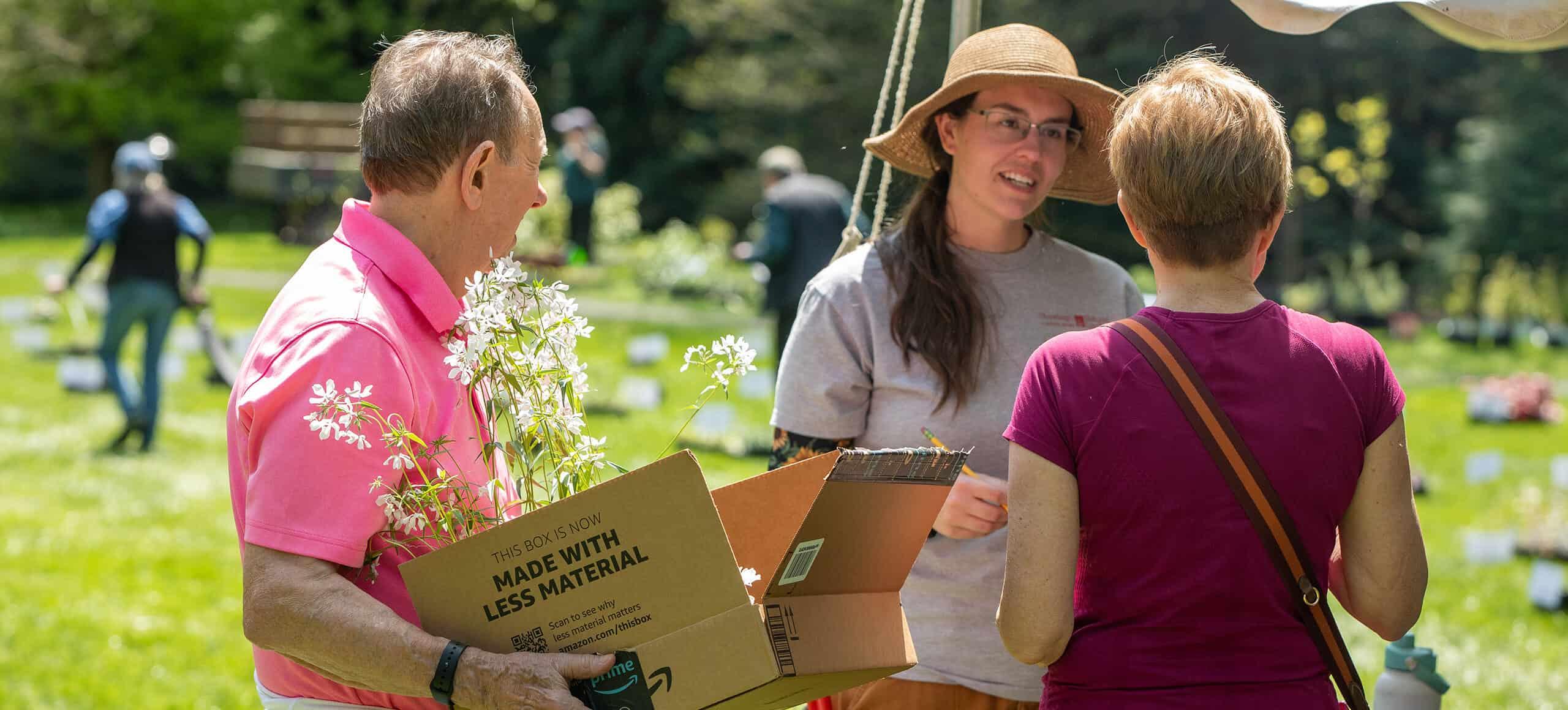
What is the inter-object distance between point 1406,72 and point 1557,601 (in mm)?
16556

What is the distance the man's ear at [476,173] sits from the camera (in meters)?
1.83

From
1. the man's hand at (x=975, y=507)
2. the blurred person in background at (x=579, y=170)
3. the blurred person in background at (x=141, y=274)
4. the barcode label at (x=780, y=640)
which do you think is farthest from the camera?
the blurred person in background at (x=579, y=170)

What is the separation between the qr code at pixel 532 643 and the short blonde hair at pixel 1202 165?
92cm

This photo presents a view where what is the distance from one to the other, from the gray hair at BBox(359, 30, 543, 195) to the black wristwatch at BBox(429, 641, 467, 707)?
0.62 metres

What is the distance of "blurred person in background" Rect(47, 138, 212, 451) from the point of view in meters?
9.44

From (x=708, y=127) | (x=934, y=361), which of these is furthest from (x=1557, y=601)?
(x=708, y=127)

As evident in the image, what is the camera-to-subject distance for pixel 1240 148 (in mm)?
1692

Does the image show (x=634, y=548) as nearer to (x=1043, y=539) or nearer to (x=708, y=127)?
(x=1043, y=539)

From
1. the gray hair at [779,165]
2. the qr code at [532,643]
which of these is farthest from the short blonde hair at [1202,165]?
the gray hair at [779,165]

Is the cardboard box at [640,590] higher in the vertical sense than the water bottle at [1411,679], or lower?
higher

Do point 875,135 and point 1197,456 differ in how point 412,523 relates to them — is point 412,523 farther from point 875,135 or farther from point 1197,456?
point 875,135

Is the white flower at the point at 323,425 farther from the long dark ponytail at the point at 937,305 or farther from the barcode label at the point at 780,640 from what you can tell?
the long dark ponytail at the point at 937,305

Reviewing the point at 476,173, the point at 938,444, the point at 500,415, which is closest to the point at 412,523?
the point at 500,415

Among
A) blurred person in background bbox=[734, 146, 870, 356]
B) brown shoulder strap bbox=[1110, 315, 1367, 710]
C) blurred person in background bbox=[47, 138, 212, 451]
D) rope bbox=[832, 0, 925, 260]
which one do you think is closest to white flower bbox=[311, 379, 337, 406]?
brown shoulder strap bbox=[1110, 315, 1367, 710]
